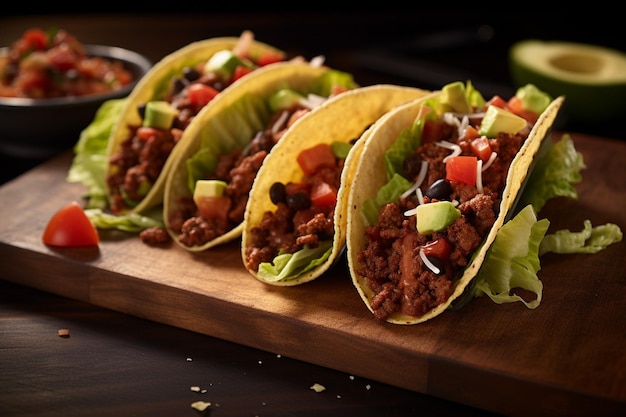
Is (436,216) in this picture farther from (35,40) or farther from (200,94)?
(35,40)

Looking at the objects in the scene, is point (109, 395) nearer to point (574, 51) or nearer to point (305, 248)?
point (305, 248)

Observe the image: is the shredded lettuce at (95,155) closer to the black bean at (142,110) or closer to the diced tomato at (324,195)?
the black bean at (142,110)

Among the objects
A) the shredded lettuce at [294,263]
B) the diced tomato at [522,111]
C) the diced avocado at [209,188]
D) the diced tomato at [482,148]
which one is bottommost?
the shredded lettuce at [294,263]

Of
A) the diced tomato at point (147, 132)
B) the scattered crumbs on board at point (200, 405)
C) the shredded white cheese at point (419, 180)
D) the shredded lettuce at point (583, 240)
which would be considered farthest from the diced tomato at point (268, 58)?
the scattered crumbs on board at point (200, 405)

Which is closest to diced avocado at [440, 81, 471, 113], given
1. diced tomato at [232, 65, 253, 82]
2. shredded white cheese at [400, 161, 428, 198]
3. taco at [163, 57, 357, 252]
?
shredded white cheese at [400, 161, 428, 198]

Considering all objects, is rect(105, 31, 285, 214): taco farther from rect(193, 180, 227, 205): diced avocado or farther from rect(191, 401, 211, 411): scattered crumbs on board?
rect(191, 401, 211, 411): scattered crumbs on board

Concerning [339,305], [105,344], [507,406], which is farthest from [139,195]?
[507,406]
